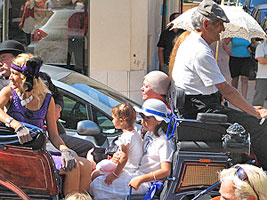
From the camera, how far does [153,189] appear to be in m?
3.75

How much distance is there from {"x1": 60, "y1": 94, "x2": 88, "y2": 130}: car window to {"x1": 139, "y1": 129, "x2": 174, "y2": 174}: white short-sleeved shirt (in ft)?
3.94

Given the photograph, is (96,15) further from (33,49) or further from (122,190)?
(122,190)

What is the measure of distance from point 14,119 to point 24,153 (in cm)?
26

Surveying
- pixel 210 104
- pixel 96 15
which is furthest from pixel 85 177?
pixel 96 15

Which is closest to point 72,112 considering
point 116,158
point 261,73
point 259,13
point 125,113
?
point 116,158

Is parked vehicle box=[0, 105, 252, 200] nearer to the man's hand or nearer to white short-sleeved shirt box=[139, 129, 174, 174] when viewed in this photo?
white short-sleeved shirt box=[139, 129, 174, 174]

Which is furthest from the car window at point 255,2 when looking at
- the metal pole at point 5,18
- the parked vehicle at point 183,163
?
the parked vehicle at point 183,163

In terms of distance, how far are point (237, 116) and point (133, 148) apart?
0.81 meters

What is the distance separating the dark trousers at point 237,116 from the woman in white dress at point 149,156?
195mm

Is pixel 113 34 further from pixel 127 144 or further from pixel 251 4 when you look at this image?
pixel 127 144

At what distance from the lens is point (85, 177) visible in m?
3.87

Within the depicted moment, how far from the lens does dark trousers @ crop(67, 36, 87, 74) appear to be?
9891 millimetres

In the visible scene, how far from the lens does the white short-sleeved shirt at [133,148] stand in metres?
3.89

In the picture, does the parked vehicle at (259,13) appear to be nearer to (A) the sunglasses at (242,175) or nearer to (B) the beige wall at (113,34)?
(B) the beige wall at (113,34)
